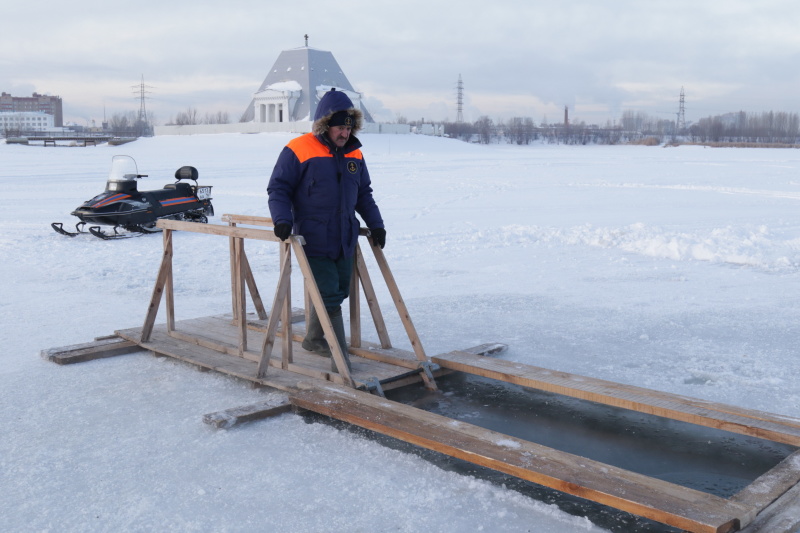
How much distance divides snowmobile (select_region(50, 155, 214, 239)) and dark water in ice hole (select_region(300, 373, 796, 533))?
750cm

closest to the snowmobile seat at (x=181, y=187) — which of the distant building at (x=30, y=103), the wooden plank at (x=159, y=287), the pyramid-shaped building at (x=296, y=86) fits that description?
the wooden plank at (x=159, y=287)

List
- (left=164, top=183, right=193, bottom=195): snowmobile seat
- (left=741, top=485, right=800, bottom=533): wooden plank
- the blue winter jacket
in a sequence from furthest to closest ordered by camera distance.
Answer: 1. (left=164, top=183, right=193, bottom=195): snowmobile seat
2. the blue winter jacket
3. (left=741, top=485, right=800, bottom=533): wooden plank

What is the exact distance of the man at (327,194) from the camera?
4.04 metres

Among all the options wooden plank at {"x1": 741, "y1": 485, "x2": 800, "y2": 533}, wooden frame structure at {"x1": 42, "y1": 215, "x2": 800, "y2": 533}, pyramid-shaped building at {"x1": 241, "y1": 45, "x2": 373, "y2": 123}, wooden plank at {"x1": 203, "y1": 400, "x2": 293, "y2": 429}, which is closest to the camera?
wooden plank at {"x1": 741, "y1": 485, "x2": 800, "y2": 533}

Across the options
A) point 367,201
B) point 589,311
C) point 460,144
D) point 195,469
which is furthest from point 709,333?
point 460,144

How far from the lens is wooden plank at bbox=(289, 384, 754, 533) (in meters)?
2.52

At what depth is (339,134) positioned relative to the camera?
4.09 m

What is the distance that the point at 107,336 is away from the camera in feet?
17.1

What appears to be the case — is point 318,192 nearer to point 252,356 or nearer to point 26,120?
point 252,356

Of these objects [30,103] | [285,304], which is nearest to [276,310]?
[285,304]

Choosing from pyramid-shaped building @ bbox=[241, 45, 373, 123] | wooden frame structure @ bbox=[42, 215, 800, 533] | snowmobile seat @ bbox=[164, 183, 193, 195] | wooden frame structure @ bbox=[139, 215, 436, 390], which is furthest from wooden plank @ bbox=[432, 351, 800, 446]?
pyramid-shaped building @ bbox=[241, 45, 373, 123]

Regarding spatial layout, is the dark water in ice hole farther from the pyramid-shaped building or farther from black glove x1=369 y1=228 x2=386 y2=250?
the pyramid-shaped building

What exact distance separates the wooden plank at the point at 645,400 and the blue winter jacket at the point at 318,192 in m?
1.03

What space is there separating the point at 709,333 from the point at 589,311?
97cm
